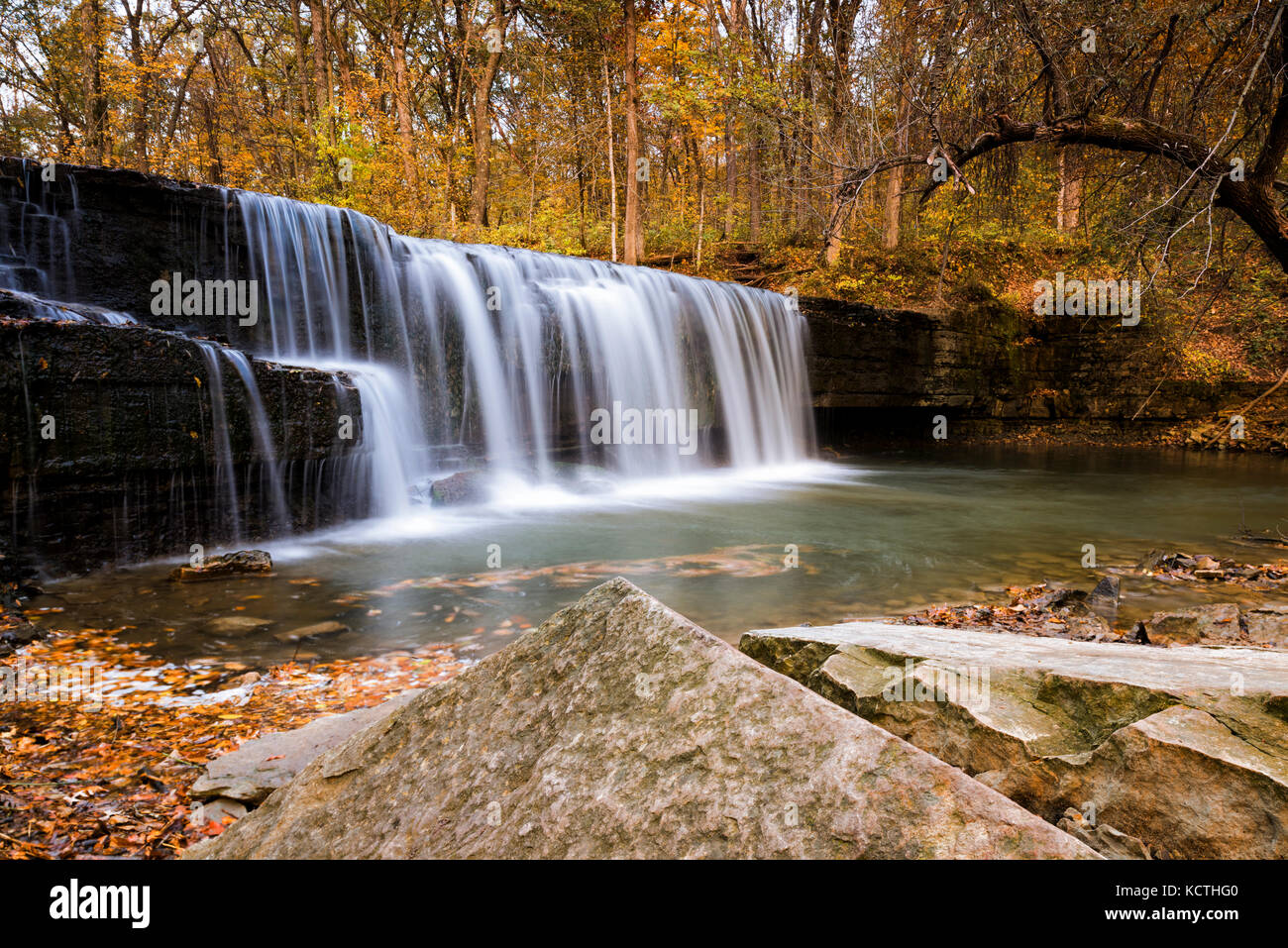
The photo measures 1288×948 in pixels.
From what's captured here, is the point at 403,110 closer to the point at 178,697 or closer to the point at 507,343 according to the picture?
the point at 507,343

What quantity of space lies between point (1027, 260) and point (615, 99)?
14892 mm

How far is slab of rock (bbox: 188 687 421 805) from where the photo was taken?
8.68ft

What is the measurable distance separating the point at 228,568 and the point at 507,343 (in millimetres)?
6181

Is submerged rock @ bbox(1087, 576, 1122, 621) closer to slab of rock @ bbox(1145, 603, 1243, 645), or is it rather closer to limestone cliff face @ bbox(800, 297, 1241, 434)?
slab of rock @ bbox(1145, 603, 1243, 645)

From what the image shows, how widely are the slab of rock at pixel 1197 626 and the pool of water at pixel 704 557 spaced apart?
631 millimetres

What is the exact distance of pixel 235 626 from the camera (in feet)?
16.4

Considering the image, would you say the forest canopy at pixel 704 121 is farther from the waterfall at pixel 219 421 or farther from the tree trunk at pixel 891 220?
the waterfall at pixel 219 421

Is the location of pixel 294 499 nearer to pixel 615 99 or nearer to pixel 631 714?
pixel 631 714

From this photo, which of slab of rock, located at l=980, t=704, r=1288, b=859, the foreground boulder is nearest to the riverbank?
the foreground boulder

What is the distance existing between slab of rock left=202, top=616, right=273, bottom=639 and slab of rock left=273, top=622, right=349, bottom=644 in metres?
0.21

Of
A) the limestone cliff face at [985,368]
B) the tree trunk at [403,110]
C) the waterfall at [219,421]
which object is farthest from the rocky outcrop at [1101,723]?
the tree trunk at [403,110]

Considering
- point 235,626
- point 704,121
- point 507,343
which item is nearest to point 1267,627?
point 235,626

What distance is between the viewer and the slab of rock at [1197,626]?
14.9 feet

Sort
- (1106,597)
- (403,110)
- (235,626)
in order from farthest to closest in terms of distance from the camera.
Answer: (403,110)
(1106,597)
(235,626)
